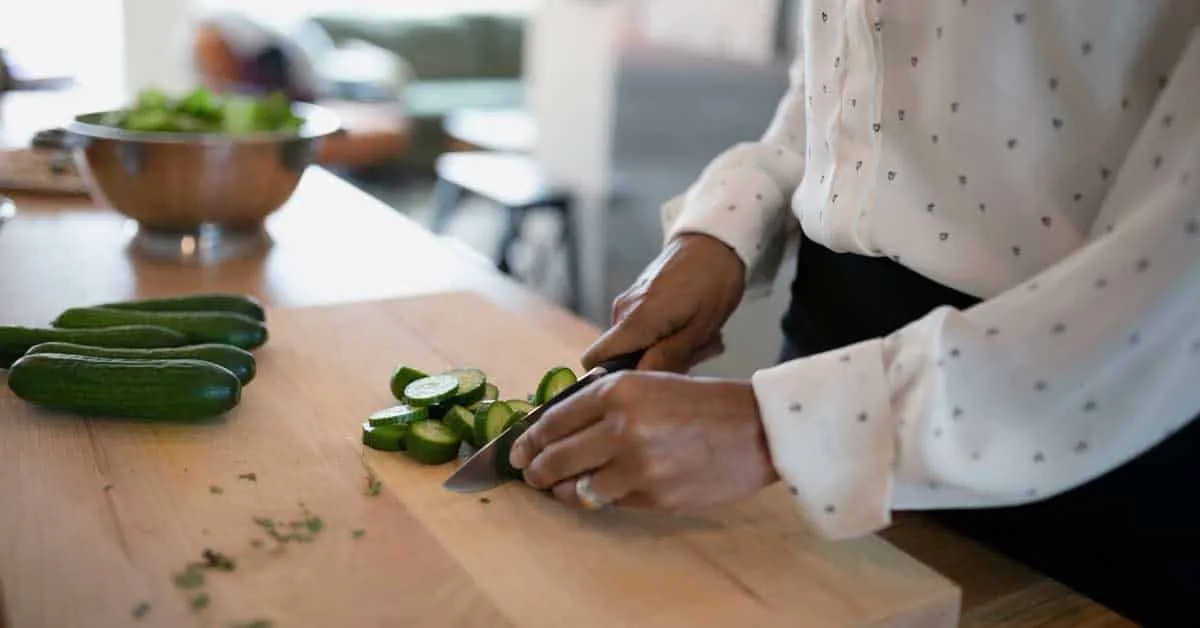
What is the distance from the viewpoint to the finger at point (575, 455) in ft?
2.65

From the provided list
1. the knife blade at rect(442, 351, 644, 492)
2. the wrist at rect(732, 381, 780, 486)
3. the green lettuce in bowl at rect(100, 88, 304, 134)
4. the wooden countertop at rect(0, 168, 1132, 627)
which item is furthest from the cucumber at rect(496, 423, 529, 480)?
the green lettuce in bowl at rect(100, 88, 304, 134)

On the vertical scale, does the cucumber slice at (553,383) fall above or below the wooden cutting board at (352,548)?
above

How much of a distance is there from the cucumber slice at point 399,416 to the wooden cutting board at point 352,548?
3 centimetres

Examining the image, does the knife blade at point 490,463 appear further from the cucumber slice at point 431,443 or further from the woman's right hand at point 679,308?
the woman's right hand at point 679,308

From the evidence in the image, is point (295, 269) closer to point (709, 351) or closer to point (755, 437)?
point (709, 351)

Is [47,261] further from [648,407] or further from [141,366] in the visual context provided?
[648,407]

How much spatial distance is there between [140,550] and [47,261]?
847 millimetres

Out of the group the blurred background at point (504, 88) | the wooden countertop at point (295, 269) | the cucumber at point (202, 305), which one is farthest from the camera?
the blurred background at point (504, 88)

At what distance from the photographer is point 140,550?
80cm

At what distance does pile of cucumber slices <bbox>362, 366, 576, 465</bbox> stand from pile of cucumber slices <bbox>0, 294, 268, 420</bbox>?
0.15 metres

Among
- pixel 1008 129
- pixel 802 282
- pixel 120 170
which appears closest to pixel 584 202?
pixel 120 170

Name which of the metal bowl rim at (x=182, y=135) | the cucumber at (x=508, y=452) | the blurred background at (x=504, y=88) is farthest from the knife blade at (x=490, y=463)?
the blurred background at (x=504, y=88)

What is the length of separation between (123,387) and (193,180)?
1.89 ft

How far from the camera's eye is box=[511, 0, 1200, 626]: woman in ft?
2.39
